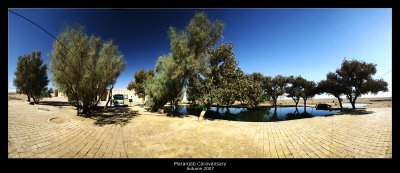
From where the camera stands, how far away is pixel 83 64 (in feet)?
29.7

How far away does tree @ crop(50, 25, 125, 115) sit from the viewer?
27.1ft

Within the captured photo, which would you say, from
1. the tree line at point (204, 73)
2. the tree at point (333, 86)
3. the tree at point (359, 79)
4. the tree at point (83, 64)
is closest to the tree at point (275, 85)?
A: the tree at point (333, 86)

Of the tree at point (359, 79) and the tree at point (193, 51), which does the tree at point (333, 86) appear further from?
the tree at point (193, 51)

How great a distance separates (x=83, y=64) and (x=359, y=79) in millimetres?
19588

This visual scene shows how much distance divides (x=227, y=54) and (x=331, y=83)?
1217cm

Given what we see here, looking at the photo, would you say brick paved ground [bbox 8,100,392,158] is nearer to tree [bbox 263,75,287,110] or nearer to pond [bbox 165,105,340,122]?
pond [bbox 165,105,340,122]

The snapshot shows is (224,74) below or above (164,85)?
above

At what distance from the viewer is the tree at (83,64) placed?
8.27m

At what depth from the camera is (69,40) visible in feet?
27.0

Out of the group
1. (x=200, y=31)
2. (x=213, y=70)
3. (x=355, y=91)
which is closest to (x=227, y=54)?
(x=213, y=70)

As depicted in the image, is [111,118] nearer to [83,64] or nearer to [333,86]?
[83,64]

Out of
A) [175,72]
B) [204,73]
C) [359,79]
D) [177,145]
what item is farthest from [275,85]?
[177,145]
